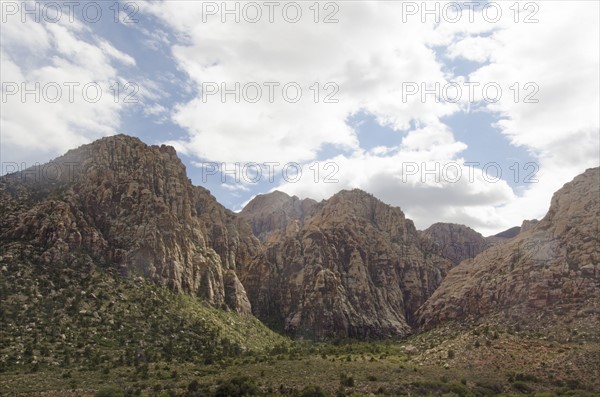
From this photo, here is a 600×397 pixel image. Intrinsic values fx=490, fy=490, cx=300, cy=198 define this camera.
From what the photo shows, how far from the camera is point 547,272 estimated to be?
3445 inches

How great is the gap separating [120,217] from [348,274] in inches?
3036

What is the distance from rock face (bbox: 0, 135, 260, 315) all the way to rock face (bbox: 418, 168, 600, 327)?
54989mm

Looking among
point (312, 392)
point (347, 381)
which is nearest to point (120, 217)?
point (347, 381)

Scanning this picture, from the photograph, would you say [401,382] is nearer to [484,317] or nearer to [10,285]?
[484,317]

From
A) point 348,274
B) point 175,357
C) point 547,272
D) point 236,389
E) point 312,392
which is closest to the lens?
point 312,392

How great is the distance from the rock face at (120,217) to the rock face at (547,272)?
54989 millimetres

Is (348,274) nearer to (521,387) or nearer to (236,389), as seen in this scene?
(521,387)

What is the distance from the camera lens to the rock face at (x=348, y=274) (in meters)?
143

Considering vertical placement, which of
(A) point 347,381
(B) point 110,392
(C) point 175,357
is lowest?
(A) point 347,381

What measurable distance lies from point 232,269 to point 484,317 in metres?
76.1

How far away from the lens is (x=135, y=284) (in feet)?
310

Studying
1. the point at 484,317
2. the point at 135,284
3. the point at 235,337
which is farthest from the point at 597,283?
the point at 135,284

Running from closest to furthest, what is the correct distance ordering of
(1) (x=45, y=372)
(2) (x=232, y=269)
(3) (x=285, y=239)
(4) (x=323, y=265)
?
(1) (x=45, y=372) → (2) (x=232, y=269) → (4) (x=323, y=265) → (3) (x=285, y=239)

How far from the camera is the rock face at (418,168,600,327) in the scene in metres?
81.4
